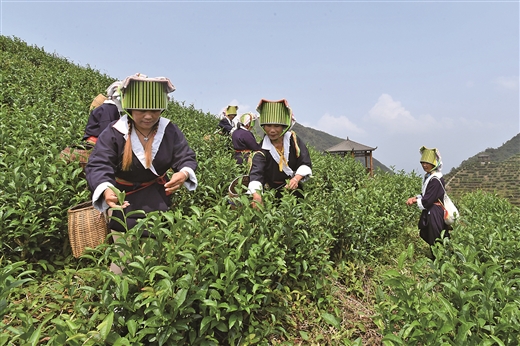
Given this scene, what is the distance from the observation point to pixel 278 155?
3.14 m

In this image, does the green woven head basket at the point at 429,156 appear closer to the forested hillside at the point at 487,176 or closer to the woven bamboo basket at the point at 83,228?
the woven bamboo basket at the point at 83,228

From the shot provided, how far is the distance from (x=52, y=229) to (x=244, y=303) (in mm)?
1821

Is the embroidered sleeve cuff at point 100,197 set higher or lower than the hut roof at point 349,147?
lower

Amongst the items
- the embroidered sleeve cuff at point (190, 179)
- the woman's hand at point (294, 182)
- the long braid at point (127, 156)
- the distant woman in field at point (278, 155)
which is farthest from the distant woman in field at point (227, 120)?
the long braid at point (127, 156)

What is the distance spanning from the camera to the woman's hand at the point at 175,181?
2205 millimetres

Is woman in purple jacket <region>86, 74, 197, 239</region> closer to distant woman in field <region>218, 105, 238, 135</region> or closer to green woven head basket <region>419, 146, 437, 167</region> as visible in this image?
green woven head basket <region>419, 146, 437, 167</region>

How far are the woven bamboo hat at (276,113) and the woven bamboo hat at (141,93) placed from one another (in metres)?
1.10

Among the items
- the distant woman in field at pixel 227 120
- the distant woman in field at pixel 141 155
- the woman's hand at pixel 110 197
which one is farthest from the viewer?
the distant woman in field at pixel 227 120

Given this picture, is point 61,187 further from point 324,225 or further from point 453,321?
point 453,321

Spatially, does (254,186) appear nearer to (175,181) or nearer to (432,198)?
(175,181)

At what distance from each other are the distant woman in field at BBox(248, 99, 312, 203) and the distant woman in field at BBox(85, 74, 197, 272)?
2.61 ft

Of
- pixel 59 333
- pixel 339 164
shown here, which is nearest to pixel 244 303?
pixel 59 333

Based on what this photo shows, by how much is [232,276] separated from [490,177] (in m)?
47.6

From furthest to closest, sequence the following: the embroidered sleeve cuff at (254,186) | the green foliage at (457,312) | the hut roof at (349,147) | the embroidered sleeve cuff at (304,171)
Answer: the hut roof at (349,147) → the embroidered sleeve cuff at (304,171) → the embroidered sleeve cuff at (254,186) → the green foliage at (457,312)
